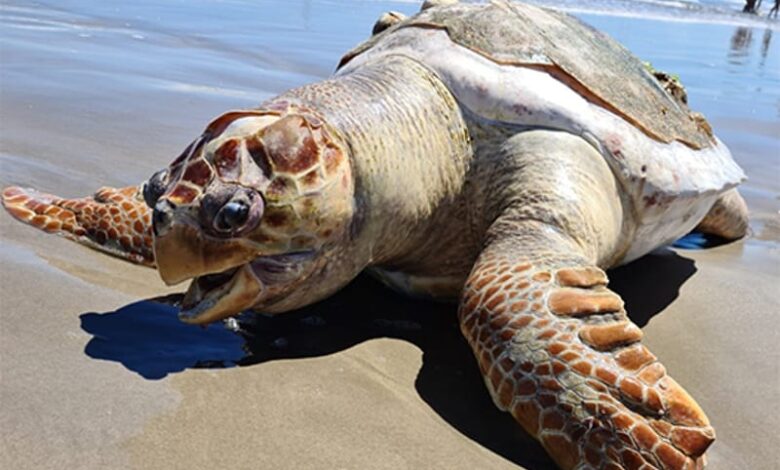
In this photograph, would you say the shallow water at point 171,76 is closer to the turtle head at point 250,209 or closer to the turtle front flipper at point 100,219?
the turtle front flipper at point 100,219

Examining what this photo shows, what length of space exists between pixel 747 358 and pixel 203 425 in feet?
6.83

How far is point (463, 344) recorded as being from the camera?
285 cm

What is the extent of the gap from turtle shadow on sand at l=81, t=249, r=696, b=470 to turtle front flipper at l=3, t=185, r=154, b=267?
1.77 feet

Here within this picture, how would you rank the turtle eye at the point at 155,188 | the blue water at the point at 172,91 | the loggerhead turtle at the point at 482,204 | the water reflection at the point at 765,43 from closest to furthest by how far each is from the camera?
the loggerhead turtle at the point at 482,204, the turtle eye at the point at 155,188, the blue water at the point at 172,91, the water reflection at the point at 765,43

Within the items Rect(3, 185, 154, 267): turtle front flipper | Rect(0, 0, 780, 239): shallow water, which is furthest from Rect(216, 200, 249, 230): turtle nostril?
Rect(0, 0, 780, 239): shallow water

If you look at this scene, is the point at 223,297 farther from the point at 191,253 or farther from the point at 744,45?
the point at 744,45

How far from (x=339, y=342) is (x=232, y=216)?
0.65 m

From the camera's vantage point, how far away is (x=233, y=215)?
229 centimetres

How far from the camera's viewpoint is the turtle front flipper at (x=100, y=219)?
10.6ft

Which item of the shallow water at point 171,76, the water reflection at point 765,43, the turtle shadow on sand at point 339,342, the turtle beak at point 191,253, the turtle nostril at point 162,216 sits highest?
the turtle nostril at point 162,216

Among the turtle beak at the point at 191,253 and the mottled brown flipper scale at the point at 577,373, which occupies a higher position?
the turtle beak at the point at 191,253

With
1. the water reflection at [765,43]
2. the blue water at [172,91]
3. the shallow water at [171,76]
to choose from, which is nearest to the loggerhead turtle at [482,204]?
the blue water at [172,91]

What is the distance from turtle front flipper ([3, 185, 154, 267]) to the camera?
323 centimetres

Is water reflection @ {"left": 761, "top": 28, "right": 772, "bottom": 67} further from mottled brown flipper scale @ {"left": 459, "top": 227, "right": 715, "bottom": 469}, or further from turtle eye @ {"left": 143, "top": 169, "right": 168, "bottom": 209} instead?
turtle eye @ {"left": 143, "top": 169, "right": 168, "bottom": 209}
